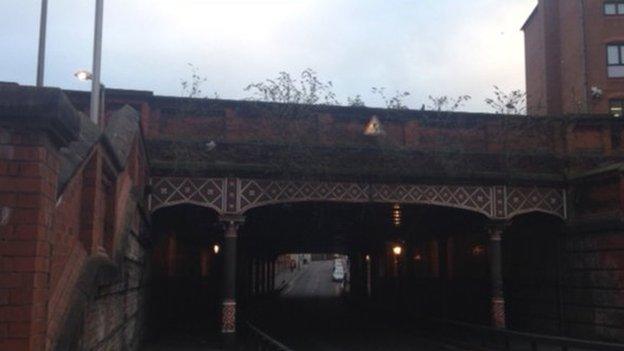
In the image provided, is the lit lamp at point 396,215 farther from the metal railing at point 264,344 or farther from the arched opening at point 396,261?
the metal railing at point 264,344

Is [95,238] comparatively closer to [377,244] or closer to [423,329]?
[423,329]

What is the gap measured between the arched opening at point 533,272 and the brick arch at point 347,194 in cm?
107

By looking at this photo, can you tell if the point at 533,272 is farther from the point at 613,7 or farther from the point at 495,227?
the point at 613,7

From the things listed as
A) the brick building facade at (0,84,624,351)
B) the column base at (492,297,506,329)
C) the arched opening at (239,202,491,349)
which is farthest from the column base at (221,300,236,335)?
the column base at (492,297,506,329)

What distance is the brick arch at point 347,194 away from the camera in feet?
69.7

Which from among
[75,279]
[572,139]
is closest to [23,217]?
[75,279]

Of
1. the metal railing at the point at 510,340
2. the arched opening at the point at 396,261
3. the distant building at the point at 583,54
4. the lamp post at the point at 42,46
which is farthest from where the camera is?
the distant building at the point at 583,54

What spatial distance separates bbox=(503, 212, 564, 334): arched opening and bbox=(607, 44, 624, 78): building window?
21279 millimetres

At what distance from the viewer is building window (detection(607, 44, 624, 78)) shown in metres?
43.8

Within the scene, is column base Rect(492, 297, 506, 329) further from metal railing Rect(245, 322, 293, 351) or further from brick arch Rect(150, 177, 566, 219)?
metal railing Rect(245, 322, 293, 351)

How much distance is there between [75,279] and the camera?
7.04m

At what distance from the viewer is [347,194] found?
22.4 metres

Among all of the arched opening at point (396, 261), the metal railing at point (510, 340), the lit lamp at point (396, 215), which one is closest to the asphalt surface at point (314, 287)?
the arched opening at point (396, 261)

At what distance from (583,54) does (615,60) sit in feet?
6.22
